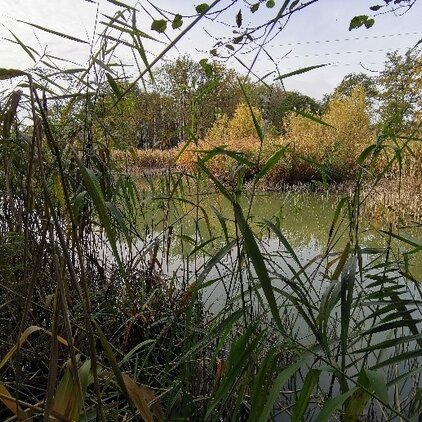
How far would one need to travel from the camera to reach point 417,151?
6.20 m

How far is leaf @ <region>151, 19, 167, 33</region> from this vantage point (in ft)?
3.88

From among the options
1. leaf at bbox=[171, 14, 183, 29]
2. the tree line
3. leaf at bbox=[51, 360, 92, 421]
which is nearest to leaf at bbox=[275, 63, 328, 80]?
the tree line

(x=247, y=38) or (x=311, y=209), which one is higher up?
(x=247, y=38)

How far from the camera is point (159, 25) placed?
1.20m

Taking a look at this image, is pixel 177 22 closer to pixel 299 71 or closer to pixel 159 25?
pixel 159 25

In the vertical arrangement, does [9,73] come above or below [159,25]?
below

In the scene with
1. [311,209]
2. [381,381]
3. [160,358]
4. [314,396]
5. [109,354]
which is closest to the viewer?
[109,354]

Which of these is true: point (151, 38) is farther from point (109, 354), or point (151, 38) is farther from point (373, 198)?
point (373, 198)

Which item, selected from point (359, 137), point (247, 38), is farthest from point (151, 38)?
point (359, 137)

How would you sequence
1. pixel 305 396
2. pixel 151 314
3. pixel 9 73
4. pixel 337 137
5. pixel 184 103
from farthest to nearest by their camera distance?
pixel 337 137
pixel 184 103
pixel 151 314
pixel 305 396
pixel 9 73

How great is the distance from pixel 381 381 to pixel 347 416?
0.57ft

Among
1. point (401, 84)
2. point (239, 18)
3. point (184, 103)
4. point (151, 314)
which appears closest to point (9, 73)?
→ point (239, 18)

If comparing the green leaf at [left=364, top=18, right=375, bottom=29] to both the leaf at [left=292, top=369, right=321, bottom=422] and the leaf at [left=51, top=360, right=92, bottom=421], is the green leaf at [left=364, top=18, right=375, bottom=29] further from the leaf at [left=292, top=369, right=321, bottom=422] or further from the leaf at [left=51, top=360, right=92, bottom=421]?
the leaf at [left=51, top=360, right=92, bottom=421]

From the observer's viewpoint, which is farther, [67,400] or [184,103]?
[184,103]
